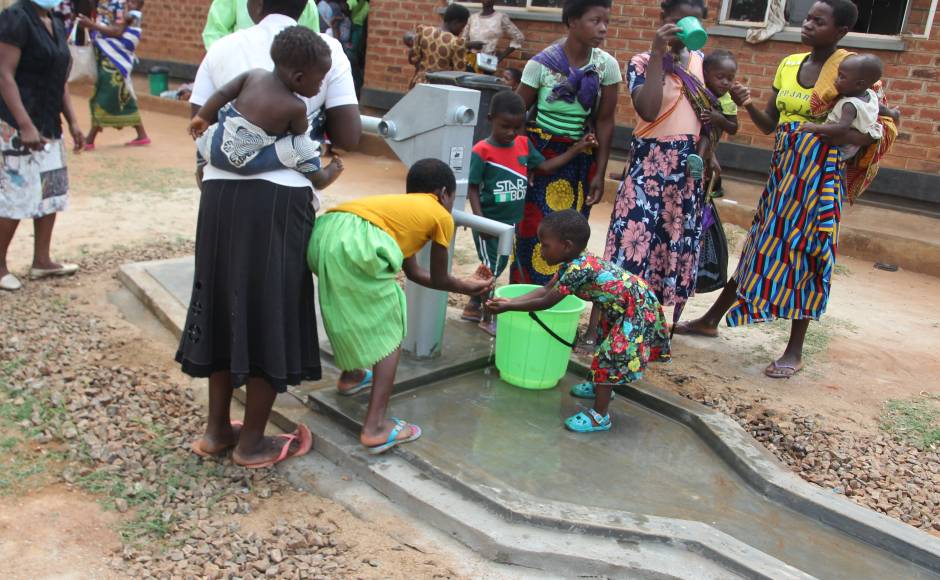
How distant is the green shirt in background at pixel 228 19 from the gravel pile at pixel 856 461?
2.55m

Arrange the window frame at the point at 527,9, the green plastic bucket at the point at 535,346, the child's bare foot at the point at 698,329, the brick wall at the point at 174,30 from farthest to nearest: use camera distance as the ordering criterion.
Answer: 1. the brick wall at the point at 174,30
2. the window frame at the point at 527,9
3. the child's bare foot at the point at 698,329
4. the green plastic bucket at the point at 535,346

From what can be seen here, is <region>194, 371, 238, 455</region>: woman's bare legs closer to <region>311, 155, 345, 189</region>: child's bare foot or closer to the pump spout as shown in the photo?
<region>311, 155, 345, 189</region>: child's bare foot

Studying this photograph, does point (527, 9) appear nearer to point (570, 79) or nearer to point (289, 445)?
point (570, 79)

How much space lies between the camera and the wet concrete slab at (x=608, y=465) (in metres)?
2.79

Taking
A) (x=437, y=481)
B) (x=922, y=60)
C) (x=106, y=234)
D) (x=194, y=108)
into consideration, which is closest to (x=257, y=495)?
(x=437, y=481)

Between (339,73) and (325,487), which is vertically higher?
(339,73)

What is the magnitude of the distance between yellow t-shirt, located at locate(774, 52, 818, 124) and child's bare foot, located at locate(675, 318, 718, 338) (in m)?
1.30

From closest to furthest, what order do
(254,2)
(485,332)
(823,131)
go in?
(254,2), (823,131), (485,332)

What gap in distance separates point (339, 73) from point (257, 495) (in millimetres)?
1560

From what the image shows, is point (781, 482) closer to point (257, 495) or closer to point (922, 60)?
point (257, 495)

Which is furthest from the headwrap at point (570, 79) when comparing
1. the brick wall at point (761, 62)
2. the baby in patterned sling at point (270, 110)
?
the brick wall at point (761, 62)

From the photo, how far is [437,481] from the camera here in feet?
9.43

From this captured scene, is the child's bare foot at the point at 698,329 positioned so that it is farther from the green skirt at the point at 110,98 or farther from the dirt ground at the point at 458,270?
the green skirt at the point at 110,98

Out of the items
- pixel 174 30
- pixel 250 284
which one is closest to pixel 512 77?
pixel 250 284
